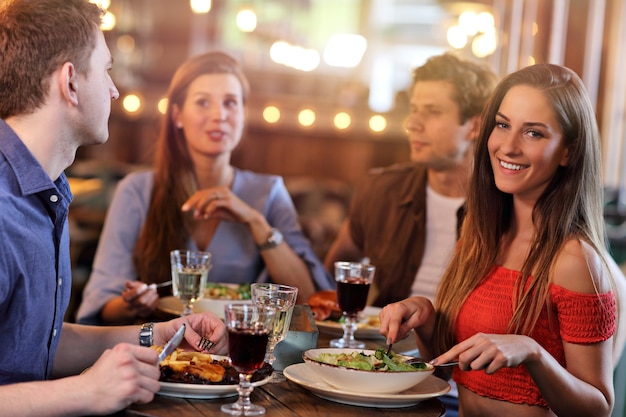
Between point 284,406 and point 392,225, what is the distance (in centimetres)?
163

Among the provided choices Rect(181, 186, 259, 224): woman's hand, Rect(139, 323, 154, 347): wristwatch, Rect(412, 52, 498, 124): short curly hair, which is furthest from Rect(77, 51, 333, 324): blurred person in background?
Rect(139, 323, 154, 347): wristwatch

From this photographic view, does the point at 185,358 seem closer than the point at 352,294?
Yes

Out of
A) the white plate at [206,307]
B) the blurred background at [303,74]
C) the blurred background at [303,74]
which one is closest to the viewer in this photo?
the white plate at [206,307]

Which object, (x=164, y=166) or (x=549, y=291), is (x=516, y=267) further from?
(x=164, y=166)

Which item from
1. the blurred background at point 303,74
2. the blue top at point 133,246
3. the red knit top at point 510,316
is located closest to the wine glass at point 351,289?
the red knit top at point 510,316

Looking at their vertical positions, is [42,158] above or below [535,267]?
above

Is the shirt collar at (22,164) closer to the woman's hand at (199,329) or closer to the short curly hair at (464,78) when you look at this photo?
the woman's hand at (199,329)

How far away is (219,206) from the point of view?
293 cm

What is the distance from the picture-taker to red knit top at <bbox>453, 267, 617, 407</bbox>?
75.8 inches

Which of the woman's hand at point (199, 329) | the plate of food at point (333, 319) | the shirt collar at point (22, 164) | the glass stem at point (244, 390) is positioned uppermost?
the shirt collar at point (22, 164)

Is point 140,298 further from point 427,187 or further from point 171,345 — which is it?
point 427,187

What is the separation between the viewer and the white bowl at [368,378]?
5.54ft

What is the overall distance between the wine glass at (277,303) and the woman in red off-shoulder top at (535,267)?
9.9 inches

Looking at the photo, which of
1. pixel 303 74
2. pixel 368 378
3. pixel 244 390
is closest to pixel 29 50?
pixel 244 390
